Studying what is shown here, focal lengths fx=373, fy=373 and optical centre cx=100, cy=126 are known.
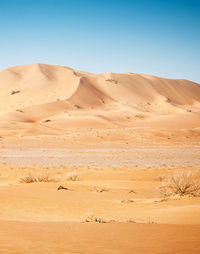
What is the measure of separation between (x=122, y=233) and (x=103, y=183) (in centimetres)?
989

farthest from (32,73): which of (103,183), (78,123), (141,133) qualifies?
(103,183)

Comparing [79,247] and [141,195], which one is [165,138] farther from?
[79,247]

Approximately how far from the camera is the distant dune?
2670 inches

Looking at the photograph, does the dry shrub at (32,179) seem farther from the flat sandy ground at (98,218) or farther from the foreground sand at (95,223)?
the foreground sand at (95,223)

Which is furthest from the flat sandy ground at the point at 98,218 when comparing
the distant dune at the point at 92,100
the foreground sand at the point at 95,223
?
the distant dune at the point at 92,100

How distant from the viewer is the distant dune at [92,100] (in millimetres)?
67812

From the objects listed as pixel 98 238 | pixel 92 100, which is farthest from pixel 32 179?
pixel 92 100

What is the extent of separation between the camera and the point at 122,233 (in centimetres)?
614

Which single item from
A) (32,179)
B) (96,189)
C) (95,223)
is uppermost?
(32,179)

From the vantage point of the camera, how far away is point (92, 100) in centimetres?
8769

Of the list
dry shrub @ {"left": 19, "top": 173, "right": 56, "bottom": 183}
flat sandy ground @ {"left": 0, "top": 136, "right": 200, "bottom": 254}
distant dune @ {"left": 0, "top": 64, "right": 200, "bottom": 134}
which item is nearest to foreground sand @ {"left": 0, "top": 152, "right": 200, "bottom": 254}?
flat sandy ground @ {"left": 0, "top": 136, "right": 200, "bottom": 254}

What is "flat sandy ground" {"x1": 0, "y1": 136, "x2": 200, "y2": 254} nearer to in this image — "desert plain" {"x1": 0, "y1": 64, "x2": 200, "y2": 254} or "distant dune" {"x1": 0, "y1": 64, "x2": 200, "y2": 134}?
"desert plain" {"x1": 0, "y1": 64, "x2": 200, "y2": 254}

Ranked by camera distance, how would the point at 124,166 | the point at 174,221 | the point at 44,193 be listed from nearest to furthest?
the point at 174,221, the point at 44,193, the point at 124,166

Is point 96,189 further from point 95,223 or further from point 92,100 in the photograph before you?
point 92,100
